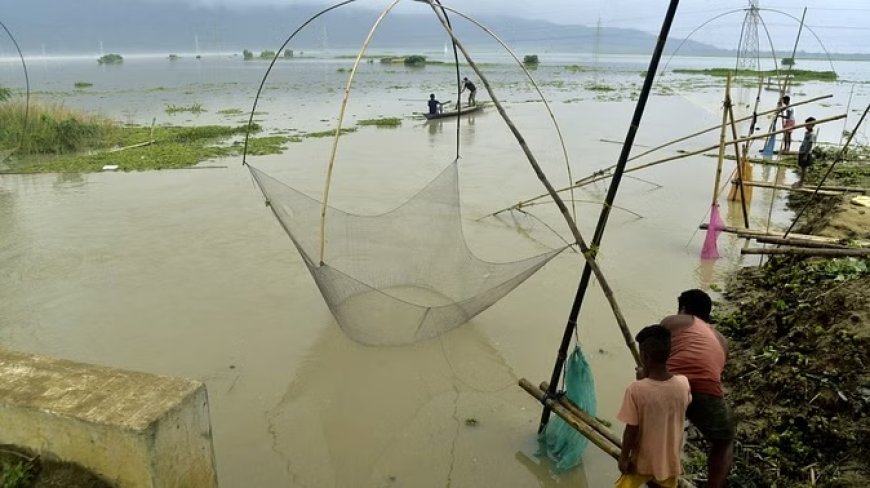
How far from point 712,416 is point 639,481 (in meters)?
0.38

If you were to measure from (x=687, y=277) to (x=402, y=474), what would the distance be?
3.28 meters

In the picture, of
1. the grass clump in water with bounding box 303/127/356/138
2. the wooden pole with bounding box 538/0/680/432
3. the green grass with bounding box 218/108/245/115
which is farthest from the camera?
the green grass with bounding box 218/108/245/115

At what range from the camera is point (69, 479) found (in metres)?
1.59

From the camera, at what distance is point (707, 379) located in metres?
2.04

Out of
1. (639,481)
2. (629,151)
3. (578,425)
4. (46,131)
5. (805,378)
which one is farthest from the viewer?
(46,131)

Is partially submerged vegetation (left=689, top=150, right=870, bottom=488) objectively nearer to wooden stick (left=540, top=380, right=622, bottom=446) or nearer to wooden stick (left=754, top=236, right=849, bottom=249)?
wooden stick (left=754, top=236, right=849, bottom=249)

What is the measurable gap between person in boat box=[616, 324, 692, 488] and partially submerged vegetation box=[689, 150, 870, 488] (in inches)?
25.7

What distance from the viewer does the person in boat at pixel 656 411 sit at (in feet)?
5.97

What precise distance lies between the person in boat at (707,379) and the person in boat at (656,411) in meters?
0.23

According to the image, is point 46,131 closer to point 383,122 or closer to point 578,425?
point 383,122

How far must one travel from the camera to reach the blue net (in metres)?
2.50

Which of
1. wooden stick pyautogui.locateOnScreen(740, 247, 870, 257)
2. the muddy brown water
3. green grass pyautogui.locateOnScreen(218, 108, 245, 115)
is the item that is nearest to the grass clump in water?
the muddy brown water

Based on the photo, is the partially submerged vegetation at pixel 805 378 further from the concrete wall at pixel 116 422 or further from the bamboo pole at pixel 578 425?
the concrete wall at pixel 116 422

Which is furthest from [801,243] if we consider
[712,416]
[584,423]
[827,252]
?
[584,423]
